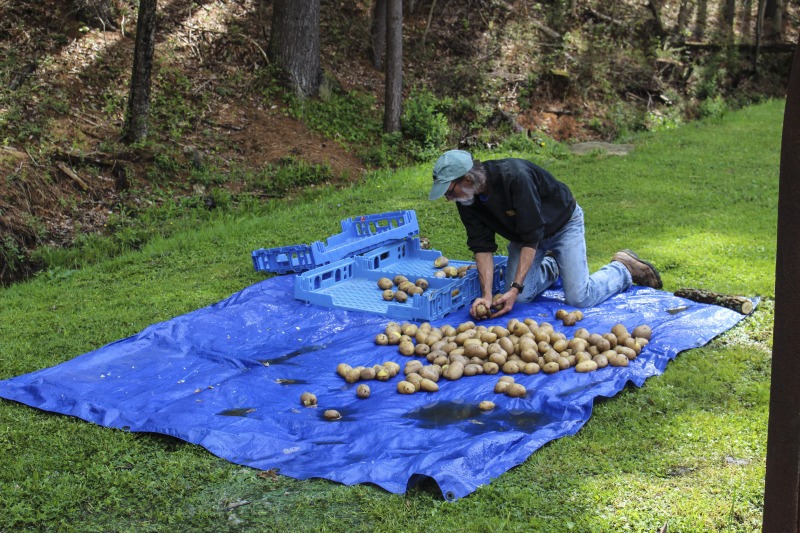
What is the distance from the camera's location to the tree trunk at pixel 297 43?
11.7 metres

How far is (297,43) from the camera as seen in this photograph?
38.9 ft

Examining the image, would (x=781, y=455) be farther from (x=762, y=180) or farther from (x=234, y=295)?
(x=762, y=180)

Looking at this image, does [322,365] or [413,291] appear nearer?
[322,365]

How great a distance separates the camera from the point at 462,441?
376 cm

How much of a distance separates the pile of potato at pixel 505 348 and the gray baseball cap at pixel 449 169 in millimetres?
910

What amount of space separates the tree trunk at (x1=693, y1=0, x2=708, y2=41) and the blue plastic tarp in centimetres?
1326

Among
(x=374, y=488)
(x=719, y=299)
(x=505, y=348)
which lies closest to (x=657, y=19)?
(x=719, y=299)

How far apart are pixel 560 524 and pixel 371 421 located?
124 cm

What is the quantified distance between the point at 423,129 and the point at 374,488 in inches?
345

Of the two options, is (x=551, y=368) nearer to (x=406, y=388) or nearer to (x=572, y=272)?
(x=406, y=388)

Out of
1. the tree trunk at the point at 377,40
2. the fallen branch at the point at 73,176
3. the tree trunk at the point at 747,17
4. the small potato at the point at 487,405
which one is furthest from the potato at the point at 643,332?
the tree trunk at the point at 747,17

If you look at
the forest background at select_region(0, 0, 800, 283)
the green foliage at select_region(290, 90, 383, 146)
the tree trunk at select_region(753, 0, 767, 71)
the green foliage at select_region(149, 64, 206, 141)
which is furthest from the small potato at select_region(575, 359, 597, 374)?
the tree trunk at select_region(753, 0, 767, 71)

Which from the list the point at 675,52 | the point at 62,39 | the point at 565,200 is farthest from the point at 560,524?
the point at 675,52

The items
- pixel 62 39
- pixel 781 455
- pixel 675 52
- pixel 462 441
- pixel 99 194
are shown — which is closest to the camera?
pixel 781 455
